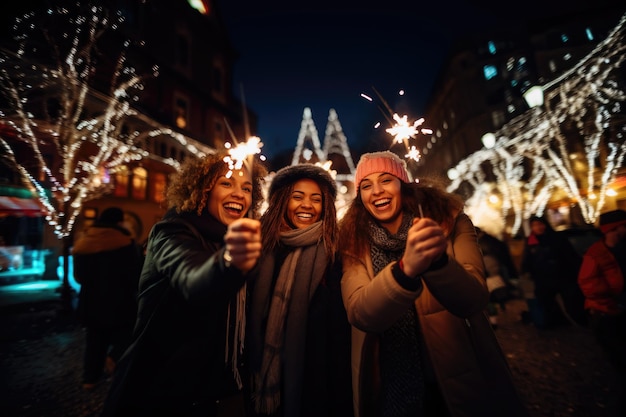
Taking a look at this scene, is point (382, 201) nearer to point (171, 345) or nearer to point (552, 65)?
point (171, 345)

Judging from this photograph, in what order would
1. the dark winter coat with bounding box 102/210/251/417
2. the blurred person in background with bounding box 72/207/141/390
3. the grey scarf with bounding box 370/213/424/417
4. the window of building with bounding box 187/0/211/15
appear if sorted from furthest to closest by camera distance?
the window of building with bounding box 187/0/211/15, the blurred person in background with bounding box 72/207/141/390, the grey scarf with bounding box 370/213/424/417, the dark winter coat with bounding box 102/210/251/417

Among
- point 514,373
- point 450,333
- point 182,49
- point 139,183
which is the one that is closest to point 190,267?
point 450,333

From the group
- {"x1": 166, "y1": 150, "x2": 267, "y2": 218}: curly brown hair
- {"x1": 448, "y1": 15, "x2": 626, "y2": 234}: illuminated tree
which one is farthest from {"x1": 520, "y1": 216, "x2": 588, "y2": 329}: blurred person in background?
{"x1": 448, "y1": 15, "x2": 626, "y2": 234}: illuminated tree

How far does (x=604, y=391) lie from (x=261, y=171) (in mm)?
5074

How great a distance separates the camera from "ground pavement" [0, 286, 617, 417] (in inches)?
135

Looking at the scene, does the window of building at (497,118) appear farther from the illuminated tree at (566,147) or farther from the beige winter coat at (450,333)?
the beige winter coat at (450,333)

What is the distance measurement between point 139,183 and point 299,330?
20.5m

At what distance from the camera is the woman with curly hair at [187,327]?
1.37 meters

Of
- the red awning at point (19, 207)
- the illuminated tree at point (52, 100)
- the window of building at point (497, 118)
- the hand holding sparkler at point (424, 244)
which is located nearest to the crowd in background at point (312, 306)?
Result: the hand holding sparkler at point (424, 244)

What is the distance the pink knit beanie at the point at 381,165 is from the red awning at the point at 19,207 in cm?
1672

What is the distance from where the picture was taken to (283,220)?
2.65 metres

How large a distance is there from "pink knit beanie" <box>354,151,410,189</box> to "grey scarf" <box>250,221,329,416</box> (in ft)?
2.15

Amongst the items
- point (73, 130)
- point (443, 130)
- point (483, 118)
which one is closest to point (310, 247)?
point (73, 130)

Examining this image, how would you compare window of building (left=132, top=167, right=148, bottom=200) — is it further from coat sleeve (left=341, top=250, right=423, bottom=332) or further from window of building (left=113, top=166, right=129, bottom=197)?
coat sleeve (left=341, top=250, right=423, bottom=332)
